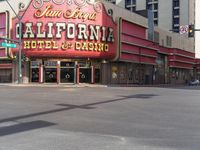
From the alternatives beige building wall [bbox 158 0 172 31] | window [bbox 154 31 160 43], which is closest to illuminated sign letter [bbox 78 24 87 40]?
window [bbox 154 31 160 43]

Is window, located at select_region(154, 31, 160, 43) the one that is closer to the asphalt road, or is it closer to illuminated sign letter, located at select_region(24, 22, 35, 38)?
illuminated sign letter, located at select_region(24, 22, 35, 38)

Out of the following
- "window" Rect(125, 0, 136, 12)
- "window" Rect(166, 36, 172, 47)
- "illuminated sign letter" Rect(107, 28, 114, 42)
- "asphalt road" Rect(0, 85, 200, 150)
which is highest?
"window" Rect(125, 0, 136, 12)

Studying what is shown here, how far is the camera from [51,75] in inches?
2111

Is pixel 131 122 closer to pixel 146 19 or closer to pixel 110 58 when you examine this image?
pixel 110 58

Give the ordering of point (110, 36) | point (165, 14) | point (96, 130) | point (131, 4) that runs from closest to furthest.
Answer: point (96, 130) → point (110, 36) → point (165, 14) → point (131, 4)

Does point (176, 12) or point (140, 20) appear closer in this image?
point (140, 20)

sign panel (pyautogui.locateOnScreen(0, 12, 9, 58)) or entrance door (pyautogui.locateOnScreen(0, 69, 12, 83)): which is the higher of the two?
sign panel (pyautogui.locateOnScreen(0, 12, 9, 58))

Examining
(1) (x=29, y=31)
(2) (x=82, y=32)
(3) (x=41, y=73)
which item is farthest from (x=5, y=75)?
(2) (x=82, y=32)

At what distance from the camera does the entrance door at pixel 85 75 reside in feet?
178

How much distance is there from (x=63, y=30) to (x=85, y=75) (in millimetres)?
7123

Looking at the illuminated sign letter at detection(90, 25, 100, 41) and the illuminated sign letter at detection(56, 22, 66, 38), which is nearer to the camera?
the illuminated sign letter at detection(56, 22, 66, 38)

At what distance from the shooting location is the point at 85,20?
53031mm

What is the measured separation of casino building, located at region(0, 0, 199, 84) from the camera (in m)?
52.1

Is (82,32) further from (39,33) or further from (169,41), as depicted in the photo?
(169,41)
